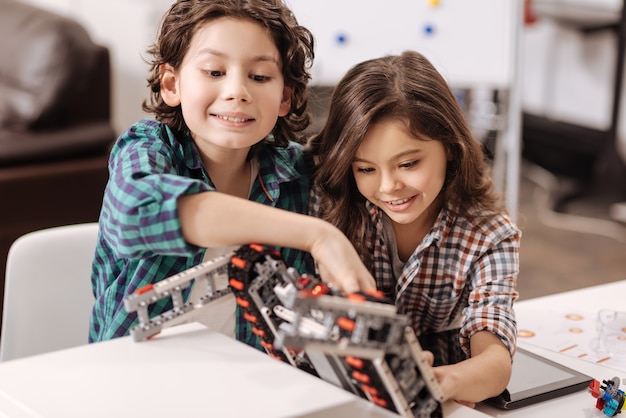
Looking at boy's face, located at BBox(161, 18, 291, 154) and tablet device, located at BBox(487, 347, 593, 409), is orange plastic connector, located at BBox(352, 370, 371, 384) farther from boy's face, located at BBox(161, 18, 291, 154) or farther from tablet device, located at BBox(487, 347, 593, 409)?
boy's face, located at BBox(161, 18, 291, 154)

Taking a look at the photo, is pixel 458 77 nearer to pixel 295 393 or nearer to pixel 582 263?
pixel 582 263

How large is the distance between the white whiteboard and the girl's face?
157 centimetres

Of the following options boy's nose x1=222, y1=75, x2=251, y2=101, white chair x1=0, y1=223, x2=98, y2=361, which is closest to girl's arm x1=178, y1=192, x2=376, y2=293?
boy's nose x1=222, y1=75, x2=251, y2=101

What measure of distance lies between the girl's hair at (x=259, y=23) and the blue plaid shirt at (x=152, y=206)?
0.05 m

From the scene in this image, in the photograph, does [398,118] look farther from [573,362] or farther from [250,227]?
[573,362]

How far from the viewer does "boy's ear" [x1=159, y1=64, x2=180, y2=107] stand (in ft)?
4.22

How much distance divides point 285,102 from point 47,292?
0.48 m

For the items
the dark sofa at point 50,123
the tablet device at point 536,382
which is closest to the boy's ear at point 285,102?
the tablet device at point 536,382

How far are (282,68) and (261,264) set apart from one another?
0.42m

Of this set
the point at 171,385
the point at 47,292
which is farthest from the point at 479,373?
the point at 47,292

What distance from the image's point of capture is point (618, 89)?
13.8 feet

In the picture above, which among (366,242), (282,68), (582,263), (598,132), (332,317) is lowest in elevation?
(582,263)

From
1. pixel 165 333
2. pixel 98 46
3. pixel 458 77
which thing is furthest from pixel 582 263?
pixel 165 333

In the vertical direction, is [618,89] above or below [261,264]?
below
